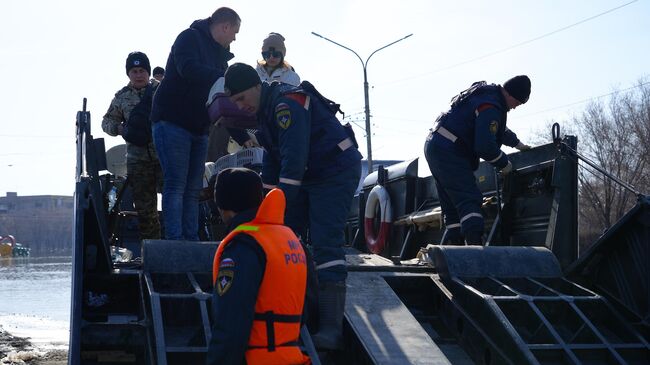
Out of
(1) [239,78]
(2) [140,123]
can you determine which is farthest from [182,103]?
(1) [239,78]

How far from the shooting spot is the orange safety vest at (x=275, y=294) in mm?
3227

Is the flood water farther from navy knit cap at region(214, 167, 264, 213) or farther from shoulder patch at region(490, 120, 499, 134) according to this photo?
navy knit cap at region(214, 167, 264, 213)

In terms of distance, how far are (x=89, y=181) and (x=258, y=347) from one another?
227cm

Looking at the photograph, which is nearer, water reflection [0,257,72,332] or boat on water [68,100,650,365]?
boat on water [68,100,650,365]

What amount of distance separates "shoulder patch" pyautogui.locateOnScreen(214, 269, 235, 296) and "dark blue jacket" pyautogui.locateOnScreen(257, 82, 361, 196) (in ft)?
5.18

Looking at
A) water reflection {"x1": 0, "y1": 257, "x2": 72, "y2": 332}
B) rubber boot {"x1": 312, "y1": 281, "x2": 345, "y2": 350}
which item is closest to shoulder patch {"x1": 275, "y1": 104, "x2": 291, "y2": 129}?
rubber boot {"x1": 312, "y1": 281, "x2": 345, "y2": 350}

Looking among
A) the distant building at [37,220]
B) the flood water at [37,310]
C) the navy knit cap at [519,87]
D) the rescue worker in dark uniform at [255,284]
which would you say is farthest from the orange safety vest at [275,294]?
the distant building at [37,220]

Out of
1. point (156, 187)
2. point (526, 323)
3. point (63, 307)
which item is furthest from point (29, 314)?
point (526, 323)

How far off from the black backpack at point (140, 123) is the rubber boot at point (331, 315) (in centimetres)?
272

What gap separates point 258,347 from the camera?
323 centimetres

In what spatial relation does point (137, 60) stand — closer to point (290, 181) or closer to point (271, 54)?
point (271, 54)

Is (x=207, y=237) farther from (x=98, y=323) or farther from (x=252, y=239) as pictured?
(x=252, y=239)

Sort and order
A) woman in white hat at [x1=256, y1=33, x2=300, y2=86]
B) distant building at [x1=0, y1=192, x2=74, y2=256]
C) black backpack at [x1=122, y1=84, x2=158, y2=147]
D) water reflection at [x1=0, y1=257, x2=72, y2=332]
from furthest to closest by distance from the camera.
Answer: distant building at [x1=0, y1=192, x2=74, y2=256] < water reflection at [x1=0, y1=257, x2=72, y2=332] < woman in white hat at [x1=256, y1=33, x2=300, y2=86] < black backpack at [x1=122, y1=84, x2=158, y2=147]

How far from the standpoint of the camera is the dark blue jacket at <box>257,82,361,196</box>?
15.6ft
